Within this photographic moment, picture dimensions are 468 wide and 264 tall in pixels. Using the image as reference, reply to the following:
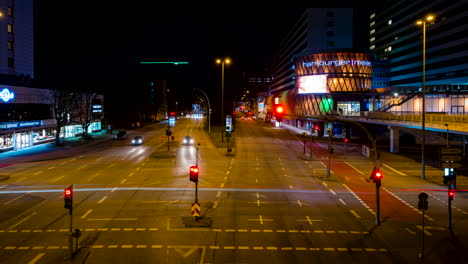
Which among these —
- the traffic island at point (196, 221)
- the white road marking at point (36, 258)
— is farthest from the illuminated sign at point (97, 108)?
the white road marking at point (36, 258)

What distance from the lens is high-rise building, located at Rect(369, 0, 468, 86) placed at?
10025 centimetres

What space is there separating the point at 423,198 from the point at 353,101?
83.1m

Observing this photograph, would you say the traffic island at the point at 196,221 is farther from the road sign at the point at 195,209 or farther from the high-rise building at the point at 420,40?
the high-rise building at the point at 420,40

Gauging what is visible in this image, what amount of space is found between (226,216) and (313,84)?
83251 mm

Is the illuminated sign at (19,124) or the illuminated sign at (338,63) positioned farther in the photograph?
the illuminated sign at (338,63)

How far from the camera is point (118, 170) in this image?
1496 inches

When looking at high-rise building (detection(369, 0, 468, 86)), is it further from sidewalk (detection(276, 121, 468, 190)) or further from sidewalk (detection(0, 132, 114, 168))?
sidewalk (detection(0, 132, 114, 168))

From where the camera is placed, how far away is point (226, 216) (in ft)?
71.4

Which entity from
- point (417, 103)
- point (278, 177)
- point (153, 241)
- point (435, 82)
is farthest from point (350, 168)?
point (435, 82)

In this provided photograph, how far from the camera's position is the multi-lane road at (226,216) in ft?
53.6

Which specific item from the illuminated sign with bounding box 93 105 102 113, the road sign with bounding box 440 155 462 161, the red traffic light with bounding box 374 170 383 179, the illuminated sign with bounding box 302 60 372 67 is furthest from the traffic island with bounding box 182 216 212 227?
the illuminated sign with bounding box 302 60 372 67

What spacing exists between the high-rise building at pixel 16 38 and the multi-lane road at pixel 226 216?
35.6 meters

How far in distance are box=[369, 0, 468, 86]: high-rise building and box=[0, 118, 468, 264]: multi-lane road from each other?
57826 millimetres

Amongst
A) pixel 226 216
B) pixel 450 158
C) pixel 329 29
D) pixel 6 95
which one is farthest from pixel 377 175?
pixel 329 29
